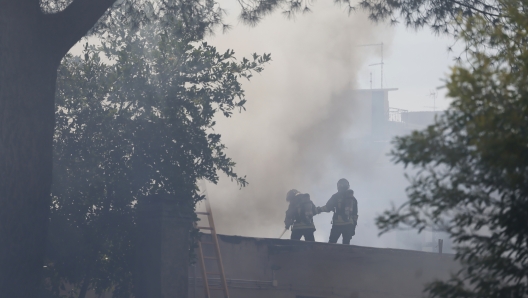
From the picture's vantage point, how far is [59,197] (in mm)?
6320

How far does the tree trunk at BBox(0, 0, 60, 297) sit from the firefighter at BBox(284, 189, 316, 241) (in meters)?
5.59

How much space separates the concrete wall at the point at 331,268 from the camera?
810 centimetres

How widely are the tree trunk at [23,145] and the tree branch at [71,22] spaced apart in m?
0.11

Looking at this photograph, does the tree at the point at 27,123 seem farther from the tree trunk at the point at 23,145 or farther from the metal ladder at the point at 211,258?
the metal ladder at the point at 211,258

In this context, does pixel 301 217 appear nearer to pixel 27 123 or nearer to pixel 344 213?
pixel 344 213

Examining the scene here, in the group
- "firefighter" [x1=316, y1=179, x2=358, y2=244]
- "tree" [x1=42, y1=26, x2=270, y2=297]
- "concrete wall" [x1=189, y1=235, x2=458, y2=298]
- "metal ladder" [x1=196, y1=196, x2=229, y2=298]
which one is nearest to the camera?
"tree" [x1=42, y1=26, x2=270, y2=297]

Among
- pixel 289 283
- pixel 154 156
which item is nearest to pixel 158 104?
pixel 154 156

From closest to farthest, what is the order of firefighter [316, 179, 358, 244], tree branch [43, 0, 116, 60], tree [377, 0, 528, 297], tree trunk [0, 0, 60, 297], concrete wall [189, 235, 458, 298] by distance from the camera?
tree [377, 0, 528, 297] < tree trunk [0, 0, 60, 297] < tree branch [43, 0, 116, 60] < concrete wall [189, 235, 458, 298] < firefighter [316, 179, 358, 244]

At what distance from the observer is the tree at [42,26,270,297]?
20.8ft

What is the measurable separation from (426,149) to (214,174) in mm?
4683

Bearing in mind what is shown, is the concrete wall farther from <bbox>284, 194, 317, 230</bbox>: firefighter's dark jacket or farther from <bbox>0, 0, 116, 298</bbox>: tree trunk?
<bbox>0, 0, 116, 298</bbox>: tree trunk

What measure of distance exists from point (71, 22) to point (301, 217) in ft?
18.7

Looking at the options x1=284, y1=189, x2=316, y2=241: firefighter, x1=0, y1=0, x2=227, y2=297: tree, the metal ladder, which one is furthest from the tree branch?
x1=284, y1=189, x2=316, y2=241: firefighter

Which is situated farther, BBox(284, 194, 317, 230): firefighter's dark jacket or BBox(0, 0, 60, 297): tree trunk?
BBox(284, 194, 317, 230): firefighter's dark jacket
